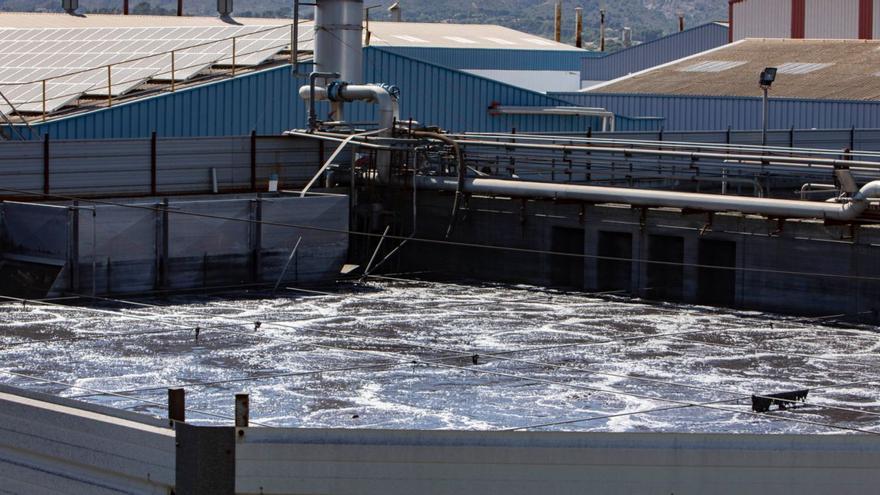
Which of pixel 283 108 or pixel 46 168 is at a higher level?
pixel 283 108

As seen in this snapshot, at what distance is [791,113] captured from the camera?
150 ft

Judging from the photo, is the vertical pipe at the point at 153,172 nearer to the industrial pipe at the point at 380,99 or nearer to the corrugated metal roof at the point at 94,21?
the industrial pipe at the point at 380,99

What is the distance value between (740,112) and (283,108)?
15.6 metres

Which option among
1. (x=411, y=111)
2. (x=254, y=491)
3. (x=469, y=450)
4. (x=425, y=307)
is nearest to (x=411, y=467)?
(x=469, y=450)

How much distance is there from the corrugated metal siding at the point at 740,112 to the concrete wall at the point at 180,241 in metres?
18.3

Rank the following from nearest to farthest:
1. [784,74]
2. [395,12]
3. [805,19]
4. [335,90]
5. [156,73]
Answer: [335,90]
[156,73]
[784,74]
[805,19]
[395,12]

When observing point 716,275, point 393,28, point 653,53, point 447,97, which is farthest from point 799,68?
point 716,275

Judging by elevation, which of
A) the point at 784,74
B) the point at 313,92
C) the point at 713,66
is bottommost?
the point at 313,92

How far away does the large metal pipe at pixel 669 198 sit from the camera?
2608 centimetres

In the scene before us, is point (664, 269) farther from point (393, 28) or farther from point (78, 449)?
point (393, 28)

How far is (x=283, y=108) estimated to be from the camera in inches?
1473

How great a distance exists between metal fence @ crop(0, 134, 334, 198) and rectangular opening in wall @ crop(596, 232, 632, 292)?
7.14 m

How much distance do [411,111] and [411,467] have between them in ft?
105

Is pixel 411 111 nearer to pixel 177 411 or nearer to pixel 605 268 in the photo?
pixel 605 268
